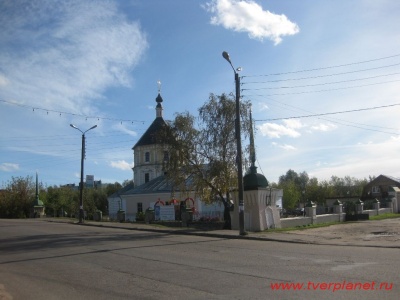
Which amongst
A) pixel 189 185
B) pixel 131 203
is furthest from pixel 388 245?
pixel 131 203

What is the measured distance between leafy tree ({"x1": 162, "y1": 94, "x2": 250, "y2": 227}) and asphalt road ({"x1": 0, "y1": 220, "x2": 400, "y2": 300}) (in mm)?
12866

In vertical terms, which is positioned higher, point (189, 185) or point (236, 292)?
point (189, 185)

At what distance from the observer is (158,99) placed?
73.8 metres

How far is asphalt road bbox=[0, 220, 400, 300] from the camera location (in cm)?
883

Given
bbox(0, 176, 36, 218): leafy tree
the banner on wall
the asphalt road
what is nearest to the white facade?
bbox(0, 176, 36, 218): leafy tree

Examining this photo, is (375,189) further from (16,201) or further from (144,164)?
(16,201)

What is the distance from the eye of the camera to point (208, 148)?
101 ft

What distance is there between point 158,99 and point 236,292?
6654 cm

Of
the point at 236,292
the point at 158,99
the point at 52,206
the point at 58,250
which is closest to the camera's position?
the point at 236,292

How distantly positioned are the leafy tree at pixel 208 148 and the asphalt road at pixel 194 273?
42.2ft

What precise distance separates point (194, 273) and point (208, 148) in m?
19.8

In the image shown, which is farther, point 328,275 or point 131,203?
point 131,203

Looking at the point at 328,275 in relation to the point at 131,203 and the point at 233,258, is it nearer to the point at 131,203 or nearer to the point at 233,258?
the point at 233,258

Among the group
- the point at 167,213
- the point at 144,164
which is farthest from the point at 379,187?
the point at 167,213
